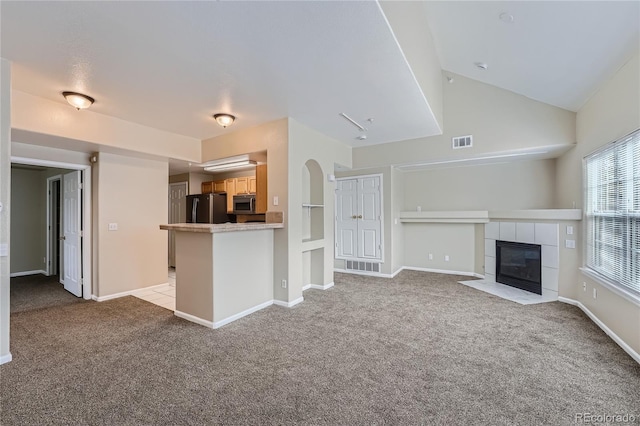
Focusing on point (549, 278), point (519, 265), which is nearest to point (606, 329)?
point (549, 278)

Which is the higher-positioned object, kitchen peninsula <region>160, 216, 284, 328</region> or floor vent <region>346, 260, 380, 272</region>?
kitchen peninsula <region>160, 216, 284, 328</region>

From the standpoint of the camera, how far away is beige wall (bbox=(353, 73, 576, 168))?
170 inches

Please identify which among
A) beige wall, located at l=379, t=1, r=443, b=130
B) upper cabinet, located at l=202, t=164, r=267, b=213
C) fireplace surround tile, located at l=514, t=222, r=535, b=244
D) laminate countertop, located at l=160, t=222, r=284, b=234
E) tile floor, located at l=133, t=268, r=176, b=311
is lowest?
tile floor, located at l=133, t=268, r=176, b=311

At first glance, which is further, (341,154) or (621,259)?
(341,154)

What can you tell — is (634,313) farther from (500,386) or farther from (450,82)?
(450,82)

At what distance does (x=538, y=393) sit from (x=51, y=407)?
3.46 metres

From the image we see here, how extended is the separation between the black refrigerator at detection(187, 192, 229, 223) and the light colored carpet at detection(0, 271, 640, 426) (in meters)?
2.39

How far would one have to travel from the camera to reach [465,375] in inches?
91.0

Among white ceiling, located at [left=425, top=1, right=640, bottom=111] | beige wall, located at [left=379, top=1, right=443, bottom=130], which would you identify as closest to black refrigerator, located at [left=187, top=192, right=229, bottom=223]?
beige wall, located at [left=379, top=1, right=443, bottom=130]

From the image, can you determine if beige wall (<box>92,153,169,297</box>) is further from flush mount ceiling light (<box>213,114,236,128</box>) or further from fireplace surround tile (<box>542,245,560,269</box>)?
fireplace surround tile (<box>542,245,560,269</box>)

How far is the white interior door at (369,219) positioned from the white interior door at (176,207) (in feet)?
13.5

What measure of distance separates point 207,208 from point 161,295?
1.95m

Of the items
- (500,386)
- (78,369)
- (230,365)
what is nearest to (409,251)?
(500,386)

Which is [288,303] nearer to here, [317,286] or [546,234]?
[317,286]
